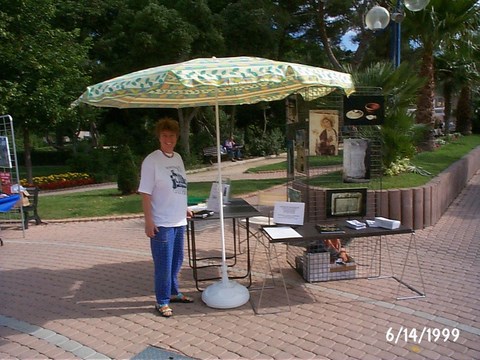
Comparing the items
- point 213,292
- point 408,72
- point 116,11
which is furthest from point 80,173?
point 213,292

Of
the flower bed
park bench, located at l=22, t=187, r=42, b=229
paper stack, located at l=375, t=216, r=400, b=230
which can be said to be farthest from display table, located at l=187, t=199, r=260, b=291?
the flower bed

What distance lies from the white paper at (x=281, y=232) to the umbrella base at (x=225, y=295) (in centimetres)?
69

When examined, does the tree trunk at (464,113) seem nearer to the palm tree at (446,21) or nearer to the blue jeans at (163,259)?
the palm tree at (446,21)

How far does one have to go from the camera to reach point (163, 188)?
171 inches

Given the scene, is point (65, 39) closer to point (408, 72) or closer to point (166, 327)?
point (408, 72)

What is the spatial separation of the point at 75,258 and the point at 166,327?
3.07 m

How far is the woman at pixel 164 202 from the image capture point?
4281 millimetres

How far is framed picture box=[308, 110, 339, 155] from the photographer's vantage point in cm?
519

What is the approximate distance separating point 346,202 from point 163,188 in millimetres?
2214

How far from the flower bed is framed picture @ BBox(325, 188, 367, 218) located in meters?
15.8

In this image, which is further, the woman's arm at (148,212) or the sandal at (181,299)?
the sandal at (181,299)

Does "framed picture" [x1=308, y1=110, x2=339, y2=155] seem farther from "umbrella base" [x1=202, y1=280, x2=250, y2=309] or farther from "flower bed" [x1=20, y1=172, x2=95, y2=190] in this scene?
"flower bed" [x1=20, y1=172, x2=95, y2=190]
